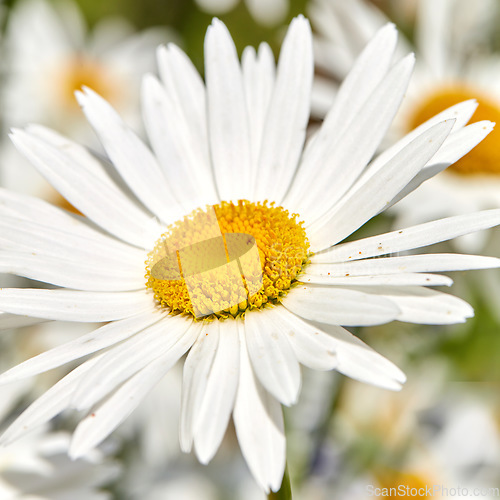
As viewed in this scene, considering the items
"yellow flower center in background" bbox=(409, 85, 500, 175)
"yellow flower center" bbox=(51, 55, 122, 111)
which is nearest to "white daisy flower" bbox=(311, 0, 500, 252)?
"yellow flower center in background" bbox=(409, 85, 500, 175)

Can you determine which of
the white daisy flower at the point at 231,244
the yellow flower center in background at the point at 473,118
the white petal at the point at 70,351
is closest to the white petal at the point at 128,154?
the white daisy flower at the point at 231,244

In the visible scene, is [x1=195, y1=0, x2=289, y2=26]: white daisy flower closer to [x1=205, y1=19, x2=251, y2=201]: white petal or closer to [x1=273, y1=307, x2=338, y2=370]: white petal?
[x1=205, y1=19, x2=251, y2=201]: white petal

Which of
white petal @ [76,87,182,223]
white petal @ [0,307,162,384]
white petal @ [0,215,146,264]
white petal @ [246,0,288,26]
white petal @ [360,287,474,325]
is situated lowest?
white petal @ [360,287,474,325]

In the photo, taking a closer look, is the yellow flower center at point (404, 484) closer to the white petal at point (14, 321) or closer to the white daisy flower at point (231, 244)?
the white daisy flower at point (231, 244)

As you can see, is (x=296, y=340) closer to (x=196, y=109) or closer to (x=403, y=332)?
(x=196, y=109)

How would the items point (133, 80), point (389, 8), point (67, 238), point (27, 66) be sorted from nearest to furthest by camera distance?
point (67, 238) < point (389, 8) < point (27, 66) < point (133, 80)

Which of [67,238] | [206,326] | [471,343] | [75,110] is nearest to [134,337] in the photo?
[206,326]
